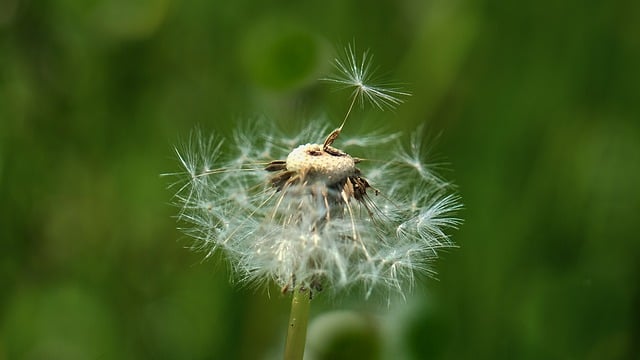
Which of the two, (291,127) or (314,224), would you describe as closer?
(314,224)

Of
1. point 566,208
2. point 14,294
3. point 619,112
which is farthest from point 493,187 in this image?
point 14,294

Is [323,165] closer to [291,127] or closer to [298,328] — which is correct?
[298,328]

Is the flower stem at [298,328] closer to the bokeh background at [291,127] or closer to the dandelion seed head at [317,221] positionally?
the dandelion seed head at [317,221]

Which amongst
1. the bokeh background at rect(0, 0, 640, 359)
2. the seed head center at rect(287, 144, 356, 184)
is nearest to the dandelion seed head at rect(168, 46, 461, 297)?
the seed head center at rect(287, 144, 356, 184)

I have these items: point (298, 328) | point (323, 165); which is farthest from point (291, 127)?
point (298, 328)

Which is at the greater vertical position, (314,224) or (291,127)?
(291,127)

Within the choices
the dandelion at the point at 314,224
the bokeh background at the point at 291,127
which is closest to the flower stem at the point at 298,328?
the dandelion at the point at 314,224
